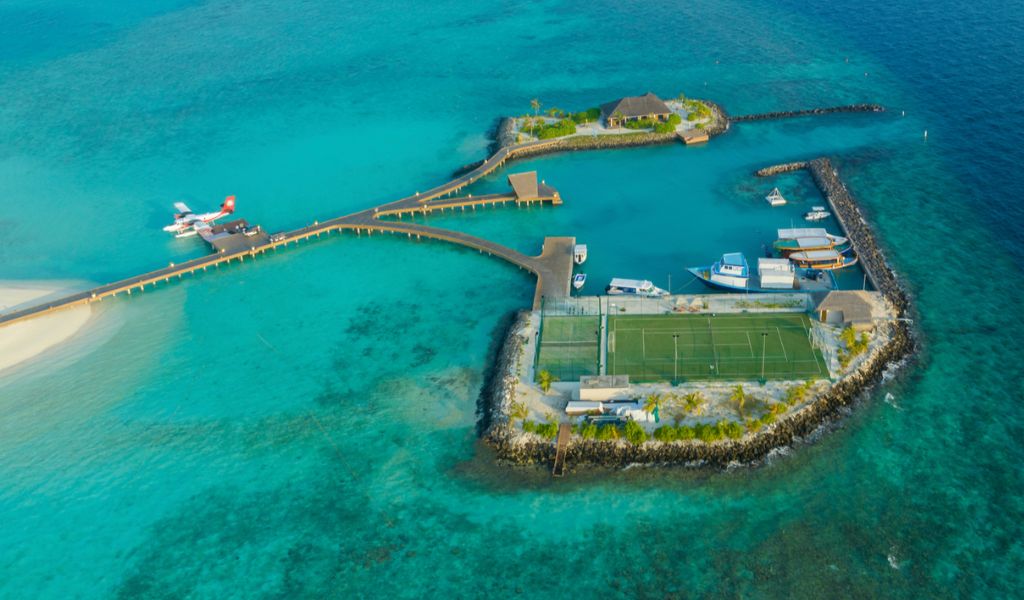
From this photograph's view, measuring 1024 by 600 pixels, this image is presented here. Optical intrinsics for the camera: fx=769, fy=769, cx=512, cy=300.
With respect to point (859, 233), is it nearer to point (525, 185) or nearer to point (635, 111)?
point (525, 185)

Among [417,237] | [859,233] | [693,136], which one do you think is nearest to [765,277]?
[859,233]

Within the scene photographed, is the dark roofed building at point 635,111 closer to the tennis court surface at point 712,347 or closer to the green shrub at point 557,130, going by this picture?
the green shrub at point 557,130

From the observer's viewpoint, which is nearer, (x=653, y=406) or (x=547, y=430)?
(x=547, y=430)

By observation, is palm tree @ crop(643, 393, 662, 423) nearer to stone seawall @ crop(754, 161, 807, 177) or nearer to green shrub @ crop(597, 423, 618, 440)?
green shrub @ crop(597, 423, 618, 440)

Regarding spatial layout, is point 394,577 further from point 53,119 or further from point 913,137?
point 53,119

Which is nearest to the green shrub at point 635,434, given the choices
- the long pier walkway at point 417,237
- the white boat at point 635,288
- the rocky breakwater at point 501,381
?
the rocky breakwater at point 501,381

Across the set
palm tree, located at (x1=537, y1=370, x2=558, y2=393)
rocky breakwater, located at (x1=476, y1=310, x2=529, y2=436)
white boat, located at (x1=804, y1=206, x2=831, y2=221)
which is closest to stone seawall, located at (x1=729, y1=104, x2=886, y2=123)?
white boat, located at (x1=804, y1=206, x2=831, y2=221)
